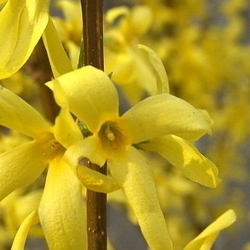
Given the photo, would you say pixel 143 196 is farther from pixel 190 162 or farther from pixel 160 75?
pixel 160 75

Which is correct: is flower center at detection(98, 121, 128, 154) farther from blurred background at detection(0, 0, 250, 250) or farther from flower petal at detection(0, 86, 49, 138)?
blurred background at detection(0, 0, 250, 250)

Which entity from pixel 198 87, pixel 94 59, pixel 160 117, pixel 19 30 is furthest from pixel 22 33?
pixel 198 87

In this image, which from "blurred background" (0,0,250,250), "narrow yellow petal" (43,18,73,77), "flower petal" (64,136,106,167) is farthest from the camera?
"blurred background" (0,0,250,250)

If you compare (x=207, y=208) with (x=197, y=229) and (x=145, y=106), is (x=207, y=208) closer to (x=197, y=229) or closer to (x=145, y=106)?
(x=197, y=229)

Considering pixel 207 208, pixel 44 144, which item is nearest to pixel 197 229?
pixel 207 208

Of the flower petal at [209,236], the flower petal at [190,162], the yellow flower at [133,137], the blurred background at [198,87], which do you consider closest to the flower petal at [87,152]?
the yellow flower at [133,137]

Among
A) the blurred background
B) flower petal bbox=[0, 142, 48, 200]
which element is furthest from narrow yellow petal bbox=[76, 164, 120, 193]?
the blurred background
